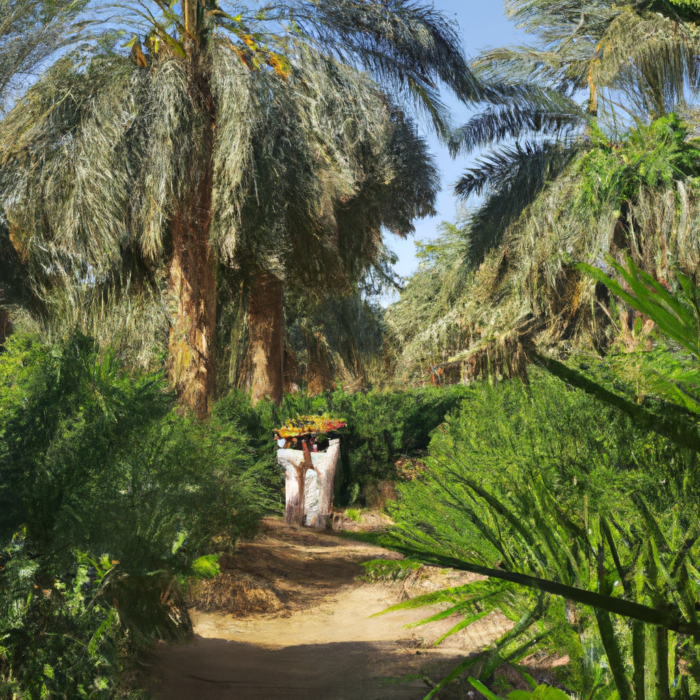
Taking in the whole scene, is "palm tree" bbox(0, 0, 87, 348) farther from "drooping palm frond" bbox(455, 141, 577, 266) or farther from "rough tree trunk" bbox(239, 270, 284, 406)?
"drooping palm frond" bbox(455, 141, 577, 266)

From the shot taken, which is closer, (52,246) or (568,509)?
(568,509)

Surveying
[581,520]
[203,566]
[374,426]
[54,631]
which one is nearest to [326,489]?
[374,426]

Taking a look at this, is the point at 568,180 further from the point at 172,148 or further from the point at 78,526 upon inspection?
the point at 78,526

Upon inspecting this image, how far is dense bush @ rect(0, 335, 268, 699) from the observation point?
1.88 metres

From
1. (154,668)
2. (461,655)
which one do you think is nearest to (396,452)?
(461,655)

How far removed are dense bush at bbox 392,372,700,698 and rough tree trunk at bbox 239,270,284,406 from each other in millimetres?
4863

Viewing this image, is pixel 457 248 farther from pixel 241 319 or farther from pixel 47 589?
pixel 47 589

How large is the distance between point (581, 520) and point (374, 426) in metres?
6.78

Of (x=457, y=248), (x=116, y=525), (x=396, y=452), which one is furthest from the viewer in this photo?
(x=457, y=248)

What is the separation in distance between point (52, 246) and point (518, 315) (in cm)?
700

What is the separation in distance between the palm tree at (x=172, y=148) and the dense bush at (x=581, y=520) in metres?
3.82

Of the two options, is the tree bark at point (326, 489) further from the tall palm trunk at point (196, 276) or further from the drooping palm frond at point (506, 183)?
the drooping palm frond at point (506, 183)

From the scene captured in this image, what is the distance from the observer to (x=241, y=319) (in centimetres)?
943

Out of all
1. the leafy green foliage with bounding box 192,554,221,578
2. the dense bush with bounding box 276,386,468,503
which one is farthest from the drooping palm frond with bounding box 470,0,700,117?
the leafy green foliage with bounding box 192,554,221,578
